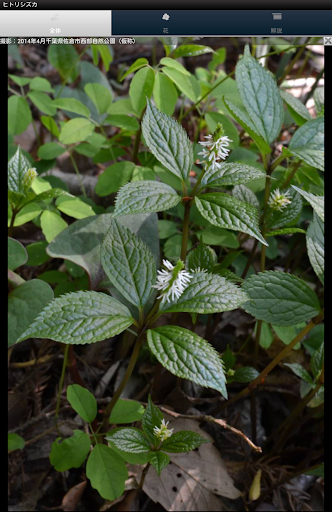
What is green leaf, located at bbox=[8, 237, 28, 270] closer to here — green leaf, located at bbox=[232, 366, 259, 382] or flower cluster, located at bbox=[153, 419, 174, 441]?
flower cluster, located at bbox=[153, 419, 174, 441]

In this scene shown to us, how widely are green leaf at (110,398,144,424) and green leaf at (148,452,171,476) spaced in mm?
132

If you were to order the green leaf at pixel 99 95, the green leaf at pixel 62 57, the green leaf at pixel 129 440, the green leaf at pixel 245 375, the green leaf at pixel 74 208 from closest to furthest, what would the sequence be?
the green leaf at pixel 129 440, the green leaf at pixel 245 375, the green leaf at pixel 74 208, the green leaf at pixel 99 95, the green leaf at pixel 62 57

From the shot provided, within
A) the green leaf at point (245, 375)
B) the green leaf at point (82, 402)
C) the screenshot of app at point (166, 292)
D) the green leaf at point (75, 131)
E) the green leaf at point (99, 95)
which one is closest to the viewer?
the screenshot of app at point (166, 292)

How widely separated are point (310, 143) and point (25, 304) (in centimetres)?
78

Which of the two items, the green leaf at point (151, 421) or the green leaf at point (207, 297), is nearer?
the green leaf at point (207, 297)

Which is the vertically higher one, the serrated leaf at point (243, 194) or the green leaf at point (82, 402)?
the serrated leaf at point (243, 194)

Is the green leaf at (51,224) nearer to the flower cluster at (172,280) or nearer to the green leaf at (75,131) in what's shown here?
the green leaf at (75,131)

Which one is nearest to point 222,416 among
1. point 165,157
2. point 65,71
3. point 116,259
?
point 116,259

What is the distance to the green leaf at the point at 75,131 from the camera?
1.49m

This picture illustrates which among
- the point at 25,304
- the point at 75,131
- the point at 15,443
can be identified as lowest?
the point at 15,443

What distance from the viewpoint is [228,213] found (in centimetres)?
85

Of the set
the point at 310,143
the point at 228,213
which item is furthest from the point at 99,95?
the point at 228,213

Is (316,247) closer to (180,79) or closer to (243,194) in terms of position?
(243,194)

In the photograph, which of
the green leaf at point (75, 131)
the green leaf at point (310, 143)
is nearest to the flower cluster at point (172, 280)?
the green leaf at point (310, 143)
